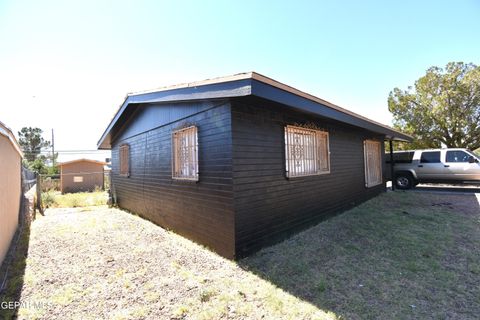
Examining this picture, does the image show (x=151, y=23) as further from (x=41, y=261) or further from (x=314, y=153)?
(x=41, y=261)

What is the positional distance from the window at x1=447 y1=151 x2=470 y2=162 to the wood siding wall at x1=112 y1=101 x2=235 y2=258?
1035 cm

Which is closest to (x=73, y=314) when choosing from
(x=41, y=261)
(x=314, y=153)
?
(x=41, y=261)

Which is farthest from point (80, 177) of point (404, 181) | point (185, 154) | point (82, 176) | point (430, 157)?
point (430, 157)

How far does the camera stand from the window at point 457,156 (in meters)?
9.32

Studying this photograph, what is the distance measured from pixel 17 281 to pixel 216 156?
3.03 m

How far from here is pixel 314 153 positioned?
543 cm

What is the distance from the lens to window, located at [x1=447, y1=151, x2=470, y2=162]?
9.32 metres

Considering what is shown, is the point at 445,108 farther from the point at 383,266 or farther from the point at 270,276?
the point at 270,276

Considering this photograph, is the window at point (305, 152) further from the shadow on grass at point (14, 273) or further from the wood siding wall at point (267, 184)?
the shadow on grass at point (14, 273)

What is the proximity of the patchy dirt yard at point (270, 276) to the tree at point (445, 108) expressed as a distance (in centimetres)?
1166

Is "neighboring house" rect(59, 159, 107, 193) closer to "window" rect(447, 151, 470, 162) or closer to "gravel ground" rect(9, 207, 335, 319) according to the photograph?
"gravel ground" rect(9, 207, 335, 319)

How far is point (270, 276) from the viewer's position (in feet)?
10.2

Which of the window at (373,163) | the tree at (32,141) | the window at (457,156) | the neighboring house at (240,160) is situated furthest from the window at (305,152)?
the tree at (32,141)

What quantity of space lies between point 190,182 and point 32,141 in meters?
36.5
